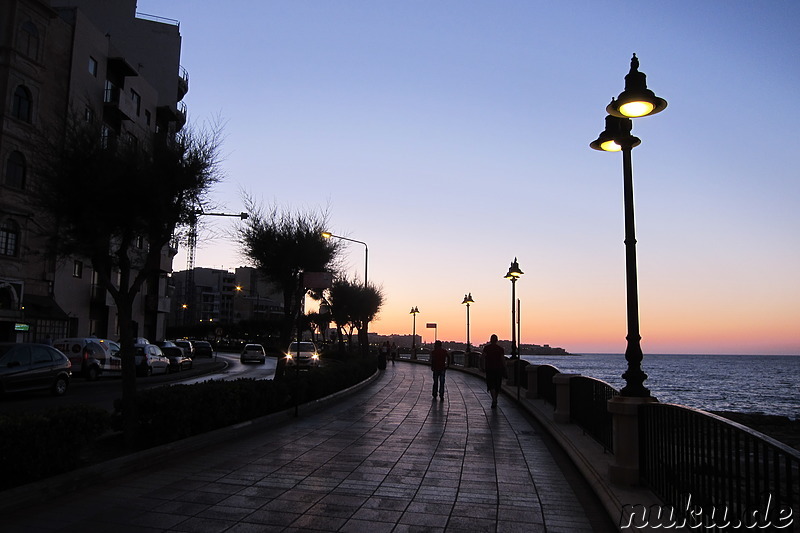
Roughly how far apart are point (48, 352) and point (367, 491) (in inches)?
557

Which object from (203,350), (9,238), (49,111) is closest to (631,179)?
(9,238)

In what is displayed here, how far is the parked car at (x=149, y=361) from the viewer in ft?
90.6

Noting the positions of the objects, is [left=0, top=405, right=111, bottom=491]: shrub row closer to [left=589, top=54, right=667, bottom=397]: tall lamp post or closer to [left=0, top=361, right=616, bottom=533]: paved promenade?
[left=0, top=361, right=616, bottom=533]: paved promenade

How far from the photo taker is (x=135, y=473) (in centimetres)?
749

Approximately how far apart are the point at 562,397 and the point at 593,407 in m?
2.36

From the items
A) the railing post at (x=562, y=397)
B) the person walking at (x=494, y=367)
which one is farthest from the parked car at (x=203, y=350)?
the railing post at (x=562, y=397)

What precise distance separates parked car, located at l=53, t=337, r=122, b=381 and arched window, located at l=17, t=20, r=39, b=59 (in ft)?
47.3

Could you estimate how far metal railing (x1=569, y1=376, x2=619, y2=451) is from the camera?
342 inches

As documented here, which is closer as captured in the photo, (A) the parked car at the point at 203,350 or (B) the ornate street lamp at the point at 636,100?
(B) the ornate street lamp at the point at 636,100

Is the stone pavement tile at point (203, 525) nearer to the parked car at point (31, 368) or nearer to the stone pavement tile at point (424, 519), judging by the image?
the stone pavement tile at point (424, 519)

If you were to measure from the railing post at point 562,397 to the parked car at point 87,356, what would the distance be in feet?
58.3

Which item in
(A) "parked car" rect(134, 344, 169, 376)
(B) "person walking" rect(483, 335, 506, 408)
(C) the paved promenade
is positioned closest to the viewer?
(C) the paved promenade

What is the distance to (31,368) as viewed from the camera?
16.4 metres

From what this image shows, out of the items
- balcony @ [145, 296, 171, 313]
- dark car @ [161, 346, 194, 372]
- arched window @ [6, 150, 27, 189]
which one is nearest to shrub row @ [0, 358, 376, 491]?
dark car @ [161, 346, 194, 372]
